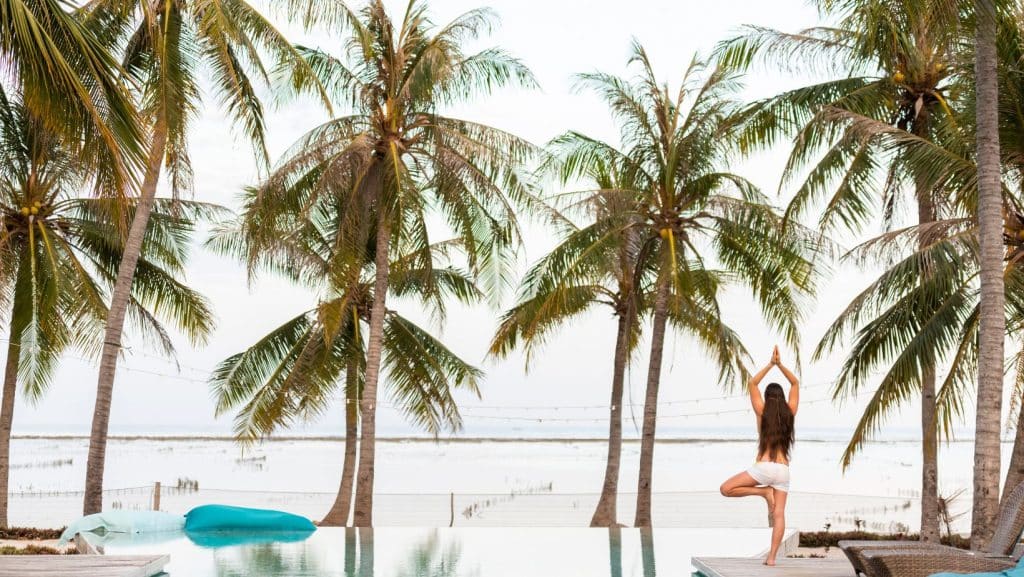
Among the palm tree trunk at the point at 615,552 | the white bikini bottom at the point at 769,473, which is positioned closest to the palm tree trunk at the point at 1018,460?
the palm tree trunk at the point at 615,552

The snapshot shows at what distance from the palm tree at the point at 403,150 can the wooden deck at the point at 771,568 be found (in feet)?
24.0

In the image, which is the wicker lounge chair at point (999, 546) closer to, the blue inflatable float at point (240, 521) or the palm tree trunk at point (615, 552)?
the palm tree trunk at point (615, 552)

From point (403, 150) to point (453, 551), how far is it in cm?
670

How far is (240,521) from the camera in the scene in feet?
41.4

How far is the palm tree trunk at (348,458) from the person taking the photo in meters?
17.6

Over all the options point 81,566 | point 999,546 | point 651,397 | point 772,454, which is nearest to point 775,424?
point 772,454

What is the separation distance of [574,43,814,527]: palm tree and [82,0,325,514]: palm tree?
16.4 feet

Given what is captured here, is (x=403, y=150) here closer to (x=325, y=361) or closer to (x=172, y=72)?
(x=325, y=361)

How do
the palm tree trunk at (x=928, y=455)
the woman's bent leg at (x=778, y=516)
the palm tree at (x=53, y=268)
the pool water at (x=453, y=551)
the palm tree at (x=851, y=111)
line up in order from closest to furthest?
the woman's bent leg at (x=778, y=516), the pool water at (x=453, y=551), the palm tree trunk at (x=928, y=455), the palm tree at (x=851, y=111), the palm tree at (x=53, y=268)

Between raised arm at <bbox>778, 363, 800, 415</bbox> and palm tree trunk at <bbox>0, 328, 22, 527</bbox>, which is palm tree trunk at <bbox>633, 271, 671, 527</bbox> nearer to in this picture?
raised arm at <bbox>778, 363, 800, 415</bbox>

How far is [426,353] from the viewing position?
17.2 metres

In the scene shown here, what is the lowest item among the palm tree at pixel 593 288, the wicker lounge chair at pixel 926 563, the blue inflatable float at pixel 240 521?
the blue inflatable float at pixel 240 521

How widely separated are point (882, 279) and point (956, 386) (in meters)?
1.35

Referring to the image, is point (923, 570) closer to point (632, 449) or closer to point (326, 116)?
point (326, 116)
